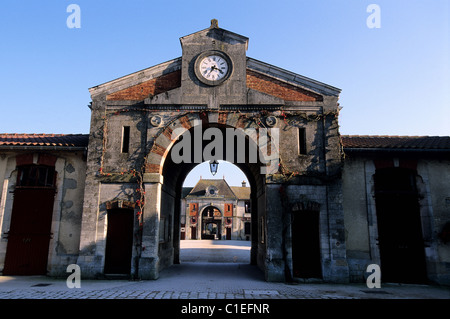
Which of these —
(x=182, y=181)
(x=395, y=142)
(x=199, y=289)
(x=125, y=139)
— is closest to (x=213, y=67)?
(x=125, y=139)

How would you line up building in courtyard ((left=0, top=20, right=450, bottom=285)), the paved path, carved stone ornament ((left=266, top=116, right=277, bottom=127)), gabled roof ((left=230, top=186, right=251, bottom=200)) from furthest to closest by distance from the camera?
1. gabled roof ((left=230, top=186, right=251, bottom=200))
2. carved stone ornament ((left=266, top=116, right=277, bottom=127))
3. building in courtyard ((left=0, top=20, right=450, bottom=285))
4. the paved path

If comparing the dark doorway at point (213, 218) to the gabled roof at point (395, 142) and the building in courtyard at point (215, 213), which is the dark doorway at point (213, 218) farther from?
Result: the gabled roof at point (395, 142)

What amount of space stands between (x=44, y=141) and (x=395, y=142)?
46.1 ft

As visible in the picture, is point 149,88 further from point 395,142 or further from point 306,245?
point 395,142

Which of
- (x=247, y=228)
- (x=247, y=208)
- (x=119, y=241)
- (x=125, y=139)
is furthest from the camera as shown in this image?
(x=247, y=208)

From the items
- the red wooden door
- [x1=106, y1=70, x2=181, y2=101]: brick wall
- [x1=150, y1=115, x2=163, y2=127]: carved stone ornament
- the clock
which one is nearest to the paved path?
the red wooden door

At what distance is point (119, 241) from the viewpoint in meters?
11.8

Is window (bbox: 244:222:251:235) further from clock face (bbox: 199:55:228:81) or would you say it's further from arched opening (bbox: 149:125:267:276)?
clock face (bbox: 199:55:228:81)

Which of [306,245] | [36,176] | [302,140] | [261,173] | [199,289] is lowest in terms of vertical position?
[199,289]

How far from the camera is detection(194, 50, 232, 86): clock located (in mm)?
12594

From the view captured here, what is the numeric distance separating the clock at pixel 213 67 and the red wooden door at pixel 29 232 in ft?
23.9

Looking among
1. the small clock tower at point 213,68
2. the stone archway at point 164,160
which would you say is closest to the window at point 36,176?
the stone archway at point 164,160

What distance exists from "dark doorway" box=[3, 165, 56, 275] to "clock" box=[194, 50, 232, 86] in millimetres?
6937
